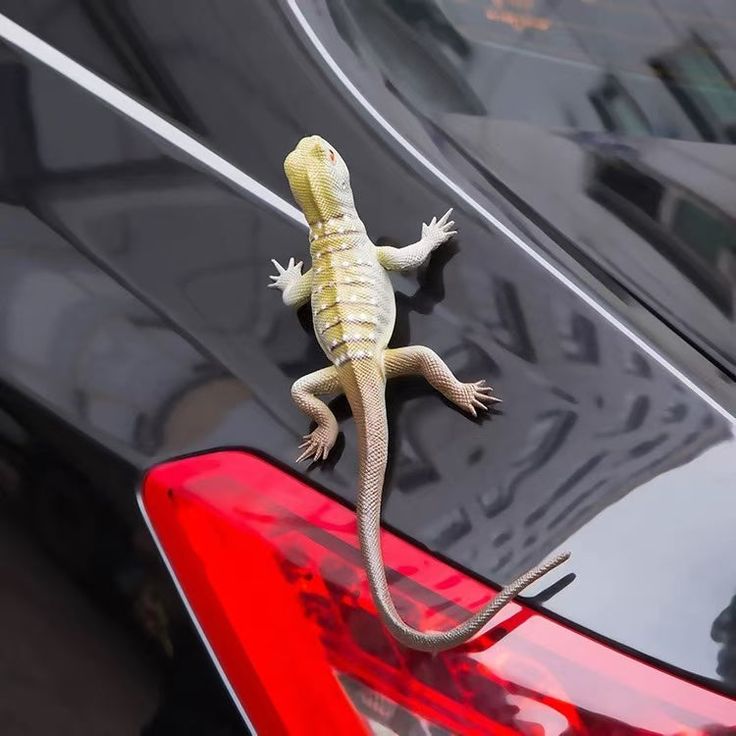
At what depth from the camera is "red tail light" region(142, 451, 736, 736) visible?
3.74ft

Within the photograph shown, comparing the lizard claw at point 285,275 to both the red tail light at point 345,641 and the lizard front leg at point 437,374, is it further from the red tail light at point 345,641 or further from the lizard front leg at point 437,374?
the red tail light at point 345,641

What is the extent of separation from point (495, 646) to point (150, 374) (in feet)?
2.34

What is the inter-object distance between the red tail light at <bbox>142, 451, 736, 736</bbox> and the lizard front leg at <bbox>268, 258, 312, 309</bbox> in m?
0.37

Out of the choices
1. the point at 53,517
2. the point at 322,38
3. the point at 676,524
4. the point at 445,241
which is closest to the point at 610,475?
the point at 676,524

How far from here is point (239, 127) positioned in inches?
67.4

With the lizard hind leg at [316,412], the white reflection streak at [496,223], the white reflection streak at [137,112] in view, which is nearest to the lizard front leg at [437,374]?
the lizard hind leg at [316,412]

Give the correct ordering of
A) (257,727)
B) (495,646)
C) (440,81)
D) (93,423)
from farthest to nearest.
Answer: (440,81) → (93,423) → (257,727) → (495,646)

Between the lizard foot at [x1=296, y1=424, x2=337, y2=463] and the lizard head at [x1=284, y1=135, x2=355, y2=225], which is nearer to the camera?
the lizard foot at [x1=296, y1=424, x2=337, y2=463]

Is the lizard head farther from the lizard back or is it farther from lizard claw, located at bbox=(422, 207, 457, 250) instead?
lizard claw, located at bbox=(422, 207, 457, 250)

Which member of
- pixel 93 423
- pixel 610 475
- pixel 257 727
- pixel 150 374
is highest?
pixel 610 475

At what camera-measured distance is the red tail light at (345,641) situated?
114 cm

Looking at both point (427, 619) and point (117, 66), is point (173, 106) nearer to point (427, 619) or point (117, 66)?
point (117, 66)

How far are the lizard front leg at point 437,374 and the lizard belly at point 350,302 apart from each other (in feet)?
0.20

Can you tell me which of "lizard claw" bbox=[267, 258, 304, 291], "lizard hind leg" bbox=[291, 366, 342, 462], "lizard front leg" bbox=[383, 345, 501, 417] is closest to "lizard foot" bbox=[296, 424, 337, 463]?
"lizard hind leg" bbox=[291, 366, 342, 462]
